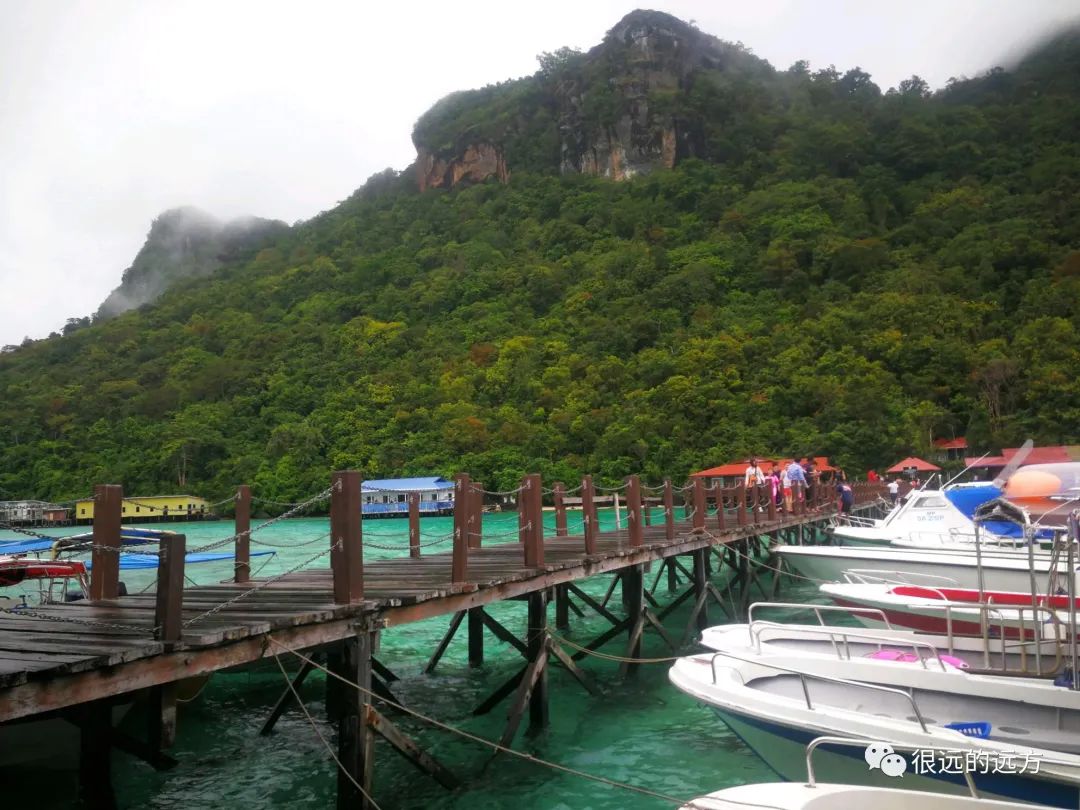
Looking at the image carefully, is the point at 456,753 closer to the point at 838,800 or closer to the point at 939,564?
the point at 838,800

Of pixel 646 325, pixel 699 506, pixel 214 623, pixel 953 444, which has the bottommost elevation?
pixel 214 623

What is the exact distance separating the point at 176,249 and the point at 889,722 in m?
180

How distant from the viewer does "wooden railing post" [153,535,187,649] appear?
209 inches

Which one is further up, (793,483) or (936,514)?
(793,483)

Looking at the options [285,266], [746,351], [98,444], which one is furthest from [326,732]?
[285,266]

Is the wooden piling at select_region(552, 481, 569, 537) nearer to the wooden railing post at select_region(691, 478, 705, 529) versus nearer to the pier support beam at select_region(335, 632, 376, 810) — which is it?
the wooden railing post at select_region(691, 478, 705, 529)

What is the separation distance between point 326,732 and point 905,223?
9078 cm

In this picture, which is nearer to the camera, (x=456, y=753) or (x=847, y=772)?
(x=847, y=772)

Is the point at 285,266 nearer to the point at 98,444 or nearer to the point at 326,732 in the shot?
the point at 98,444

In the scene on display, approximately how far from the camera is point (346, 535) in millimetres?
6664

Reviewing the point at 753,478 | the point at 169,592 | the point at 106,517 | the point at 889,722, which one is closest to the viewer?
the point at 169,592

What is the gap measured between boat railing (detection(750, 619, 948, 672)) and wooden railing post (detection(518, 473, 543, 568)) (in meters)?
2.62

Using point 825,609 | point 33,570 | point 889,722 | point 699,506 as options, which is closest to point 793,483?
point 699,506

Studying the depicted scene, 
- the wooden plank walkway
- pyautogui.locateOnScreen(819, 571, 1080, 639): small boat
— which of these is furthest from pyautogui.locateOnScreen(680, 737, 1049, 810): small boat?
pyautogui.locateOnScreen(819, 571, 1080, 639): small boat
